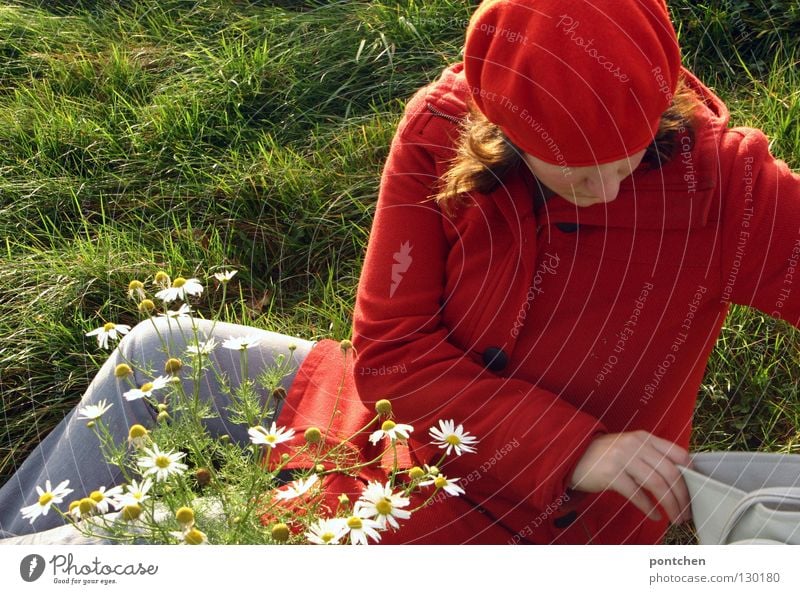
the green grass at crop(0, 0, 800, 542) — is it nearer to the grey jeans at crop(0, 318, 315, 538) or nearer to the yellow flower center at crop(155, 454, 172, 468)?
the grey jeans at crop(0, 318, 315, 538)

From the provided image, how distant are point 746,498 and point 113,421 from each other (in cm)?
80

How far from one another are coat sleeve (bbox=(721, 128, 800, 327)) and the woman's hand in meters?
0.21

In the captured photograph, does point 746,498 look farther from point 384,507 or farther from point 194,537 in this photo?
point 194,537

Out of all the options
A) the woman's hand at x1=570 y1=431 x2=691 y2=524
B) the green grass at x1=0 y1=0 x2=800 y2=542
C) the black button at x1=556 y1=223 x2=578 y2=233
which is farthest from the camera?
the green grass at x1=0 y1=0 x2=800 y2=542

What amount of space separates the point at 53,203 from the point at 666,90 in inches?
53.1

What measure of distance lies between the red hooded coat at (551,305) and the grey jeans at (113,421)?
0.65 feet

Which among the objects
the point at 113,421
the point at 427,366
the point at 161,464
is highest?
the point at 161,464

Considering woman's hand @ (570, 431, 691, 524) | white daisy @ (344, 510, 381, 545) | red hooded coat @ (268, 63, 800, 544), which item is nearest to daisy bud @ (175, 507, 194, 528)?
white daisy @ (344, 510, 381, 545)

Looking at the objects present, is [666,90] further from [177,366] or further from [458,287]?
[177,366]

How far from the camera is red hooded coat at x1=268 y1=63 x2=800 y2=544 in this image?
3.51 ft

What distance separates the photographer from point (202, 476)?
941mm

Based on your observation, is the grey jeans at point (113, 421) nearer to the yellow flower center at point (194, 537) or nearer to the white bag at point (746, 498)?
the yellow flower center at point (194, 537)

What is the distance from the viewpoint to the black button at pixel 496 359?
116 centimetres

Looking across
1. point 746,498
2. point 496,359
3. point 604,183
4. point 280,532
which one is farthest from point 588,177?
point 280,532
